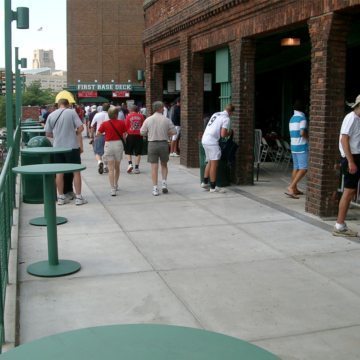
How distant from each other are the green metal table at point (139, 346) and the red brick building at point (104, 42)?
43.1 meters

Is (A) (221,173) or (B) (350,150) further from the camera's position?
(A) (221,173)

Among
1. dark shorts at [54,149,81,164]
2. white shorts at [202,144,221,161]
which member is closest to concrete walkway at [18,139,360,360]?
dark shorts at [54,149,81,164]

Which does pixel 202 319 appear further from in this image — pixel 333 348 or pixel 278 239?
pixel 278 239

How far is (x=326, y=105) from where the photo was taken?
8.11 m

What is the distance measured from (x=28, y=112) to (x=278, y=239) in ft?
126

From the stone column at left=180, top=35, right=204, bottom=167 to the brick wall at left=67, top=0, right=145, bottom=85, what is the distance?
31.8m

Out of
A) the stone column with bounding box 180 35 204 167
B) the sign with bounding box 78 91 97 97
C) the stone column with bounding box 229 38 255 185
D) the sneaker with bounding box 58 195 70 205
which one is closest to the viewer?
the sneaker with bounding box 58 195 70 205

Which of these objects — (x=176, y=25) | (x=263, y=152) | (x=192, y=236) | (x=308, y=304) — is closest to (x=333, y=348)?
(x=308, y=304)

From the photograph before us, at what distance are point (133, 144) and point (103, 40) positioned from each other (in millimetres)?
34812

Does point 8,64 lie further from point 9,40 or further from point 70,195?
point 70,195

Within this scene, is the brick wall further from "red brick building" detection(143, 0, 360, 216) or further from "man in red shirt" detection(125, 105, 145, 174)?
"man in red shirt" detection(125, 105, 145, 174)

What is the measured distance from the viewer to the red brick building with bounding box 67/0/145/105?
45.5m

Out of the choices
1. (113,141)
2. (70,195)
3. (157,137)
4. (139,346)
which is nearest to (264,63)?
(157,137)

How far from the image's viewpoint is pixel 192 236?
7.56 m
